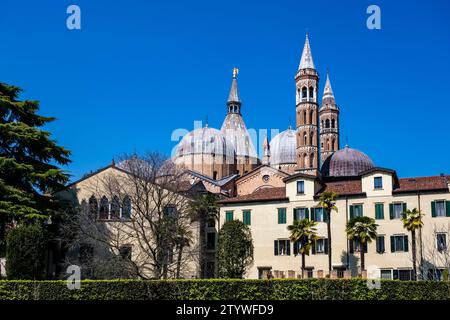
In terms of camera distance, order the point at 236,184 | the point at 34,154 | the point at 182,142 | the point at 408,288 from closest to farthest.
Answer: the point at 408,288, the point at 34,154, the point at 236,184, the point at 182,142

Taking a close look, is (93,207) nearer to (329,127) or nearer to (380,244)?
(380,244)

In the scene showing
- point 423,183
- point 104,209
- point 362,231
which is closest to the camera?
point 362,231

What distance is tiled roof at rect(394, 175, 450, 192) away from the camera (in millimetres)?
50013

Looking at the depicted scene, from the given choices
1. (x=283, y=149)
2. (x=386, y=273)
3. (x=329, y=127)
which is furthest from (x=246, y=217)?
(x=329, y=127)

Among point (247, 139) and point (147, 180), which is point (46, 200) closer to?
point (147, 180)

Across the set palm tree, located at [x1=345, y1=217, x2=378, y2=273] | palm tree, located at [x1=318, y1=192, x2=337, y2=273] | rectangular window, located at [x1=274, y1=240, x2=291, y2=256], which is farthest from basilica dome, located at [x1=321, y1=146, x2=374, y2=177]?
palm tree, located at [x1=345, y1=217, x2=378, y2=273]

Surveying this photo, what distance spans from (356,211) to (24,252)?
25791mm

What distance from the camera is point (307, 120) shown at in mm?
79250

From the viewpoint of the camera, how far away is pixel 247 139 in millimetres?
97250

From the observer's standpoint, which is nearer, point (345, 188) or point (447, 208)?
point (447, 208)

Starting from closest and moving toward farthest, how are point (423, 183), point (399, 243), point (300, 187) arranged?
1. point (399, 243)
2. point (423, 183)
3. point (300, 187)

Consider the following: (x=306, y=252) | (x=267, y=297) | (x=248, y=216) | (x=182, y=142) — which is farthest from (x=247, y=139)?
(x=267, y=297)

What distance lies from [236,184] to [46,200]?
1302 inches
